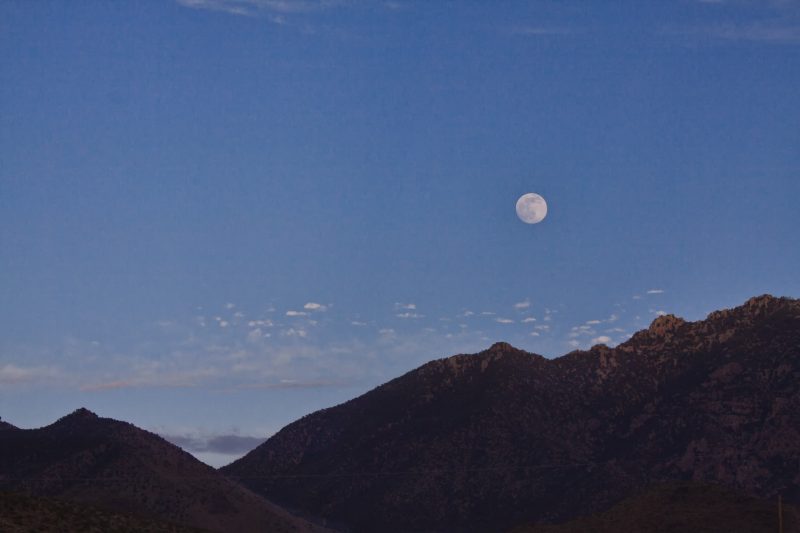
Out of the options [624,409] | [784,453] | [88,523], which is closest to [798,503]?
[784,453]

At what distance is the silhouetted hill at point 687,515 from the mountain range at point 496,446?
3.56 meters

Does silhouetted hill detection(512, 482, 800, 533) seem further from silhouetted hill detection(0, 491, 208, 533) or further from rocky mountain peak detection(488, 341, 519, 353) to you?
rocky mountain peak detection(488, 341, 519, 353)

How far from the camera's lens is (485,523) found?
129 metres

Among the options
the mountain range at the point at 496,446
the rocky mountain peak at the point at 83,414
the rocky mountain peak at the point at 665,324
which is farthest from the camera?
the rocky mountain peak at the point at 665,324

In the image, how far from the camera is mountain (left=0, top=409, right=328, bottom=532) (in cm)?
11212

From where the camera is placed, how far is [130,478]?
118 metres

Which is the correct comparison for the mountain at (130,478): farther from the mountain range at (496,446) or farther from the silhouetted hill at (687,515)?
the silhouetted hill at (687,515)

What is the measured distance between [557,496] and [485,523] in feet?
31.1

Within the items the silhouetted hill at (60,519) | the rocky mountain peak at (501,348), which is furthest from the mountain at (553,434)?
the silhouetted hill at (60,519)

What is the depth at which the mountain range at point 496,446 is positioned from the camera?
12156 cm

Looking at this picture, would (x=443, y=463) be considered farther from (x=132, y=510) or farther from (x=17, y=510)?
(x=17, y=510)

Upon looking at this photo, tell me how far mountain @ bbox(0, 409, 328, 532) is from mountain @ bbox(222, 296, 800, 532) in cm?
1927

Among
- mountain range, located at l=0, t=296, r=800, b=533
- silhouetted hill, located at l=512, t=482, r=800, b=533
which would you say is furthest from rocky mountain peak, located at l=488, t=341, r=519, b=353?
silhouetted hill, located at l=512, t=482, r=800, b=533

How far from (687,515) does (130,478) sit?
60043mm
